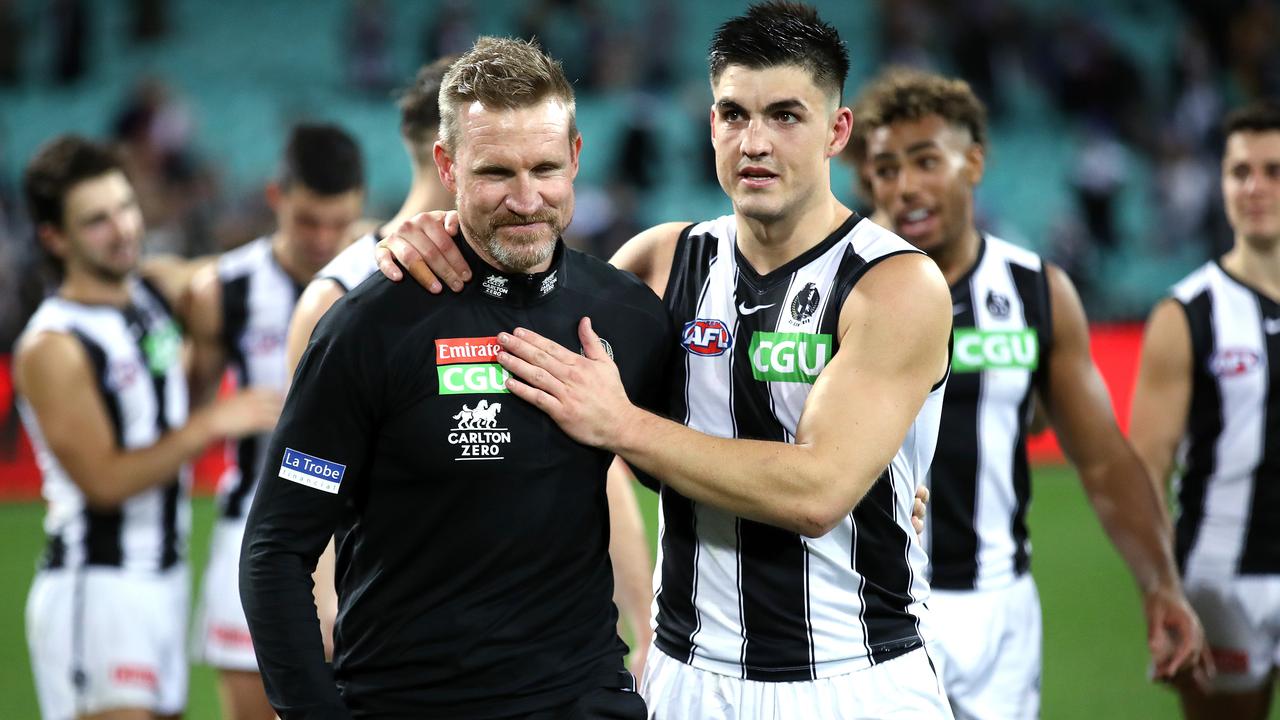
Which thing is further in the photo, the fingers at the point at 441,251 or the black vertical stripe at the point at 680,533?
the black vertical stripe at the point at 680,533

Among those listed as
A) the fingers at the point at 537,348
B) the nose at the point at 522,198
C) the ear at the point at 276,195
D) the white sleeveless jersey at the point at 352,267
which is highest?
the ear at the point at 276,195

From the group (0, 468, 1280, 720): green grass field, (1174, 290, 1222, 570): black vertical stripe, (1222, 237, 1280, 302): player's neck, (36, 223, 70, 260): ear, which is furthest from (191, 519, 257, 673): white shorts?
(1222, 237, 1280, 302): player's neck

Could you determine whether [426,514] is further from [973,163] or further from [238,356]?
[238,356]

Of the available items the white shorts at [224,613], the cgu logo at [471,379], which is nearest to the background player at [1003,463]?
the cgu logo at [471,379]

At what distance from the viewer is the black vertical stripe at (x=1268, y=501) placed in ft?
18.1

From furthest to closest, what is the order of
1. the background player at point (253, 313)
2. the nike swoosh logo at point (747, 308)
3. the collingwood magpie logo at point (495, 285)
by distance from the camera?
the background player at point (253, 313), the nike swoosh logo at point (747, 308), the collingwood magpie logo at point (495, 285)

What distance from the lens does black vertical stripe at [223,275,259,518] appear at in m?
5.90

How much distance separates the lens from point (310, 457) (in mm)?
3084

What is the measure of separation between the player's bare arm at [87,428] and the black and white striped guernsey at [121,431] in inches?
2.5

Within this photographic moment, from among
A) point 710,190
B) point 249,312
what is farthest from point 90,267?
point 710,190

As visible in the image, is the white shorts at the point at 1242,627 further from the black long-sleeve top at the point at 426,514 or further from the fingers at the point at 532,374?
the fingers at the point at 532,374

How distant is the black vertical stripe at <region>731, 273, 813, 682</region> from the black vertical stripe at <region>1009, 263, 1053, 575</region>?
1518mm

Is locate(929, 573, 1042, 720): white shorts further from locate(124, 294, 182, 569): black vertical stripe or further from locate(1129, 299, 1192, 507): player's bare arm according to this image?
locate(124, 294, 182, 569): black vertical stripe

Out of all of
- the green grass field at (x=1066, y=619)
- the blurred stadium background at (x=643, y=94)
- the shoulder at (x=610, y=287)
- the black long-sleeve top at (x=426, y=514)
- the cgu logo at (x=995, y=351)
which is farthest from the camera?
the blurred stadium background at (x=643, y=94)
